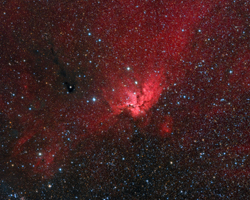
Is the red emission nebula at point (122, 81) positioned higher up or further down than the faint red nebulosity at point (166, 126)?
Result: higher up

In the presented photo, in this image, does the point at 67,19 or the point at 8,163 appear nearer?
the point at 67,19

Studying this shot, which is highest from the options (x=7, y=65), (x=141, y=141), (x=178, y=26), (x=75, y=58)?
(x=7, y=65)

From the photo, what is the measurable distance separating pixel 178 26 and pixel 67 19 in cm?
131

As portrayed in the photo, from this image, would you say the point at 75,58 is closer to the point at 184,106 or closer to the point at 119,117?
the point at 119,117

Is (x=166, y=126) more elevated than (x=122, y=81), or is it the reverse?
(x=122, y=81)

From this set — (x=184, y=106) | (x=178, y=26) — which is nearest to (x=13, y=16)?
(x=178, y=26)

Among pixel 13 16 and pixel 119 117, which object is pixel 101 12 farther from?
pixel 119 117

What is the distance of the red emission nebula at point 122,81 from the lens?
163cm

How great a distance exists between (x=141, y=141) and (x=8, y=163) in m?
1.74

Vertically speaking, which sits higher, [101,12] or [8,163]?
[101,12]

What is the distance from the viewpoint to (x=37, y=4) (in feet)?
5.61

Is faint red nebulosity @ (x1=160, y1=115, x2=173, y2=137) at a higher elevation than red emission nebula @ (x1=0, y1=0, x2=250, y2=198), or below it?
below

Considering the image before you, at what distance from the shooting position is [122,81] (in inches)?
68.5

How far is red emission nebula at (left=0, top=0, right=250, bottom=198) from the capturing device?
64.4 inches
